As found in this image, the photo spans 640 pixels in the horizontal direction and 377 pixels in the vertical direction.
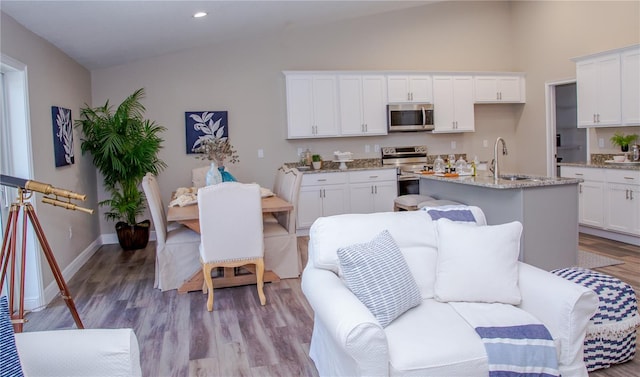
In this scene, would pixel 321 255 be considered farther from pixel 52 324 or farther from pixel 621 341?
pixel 52 324

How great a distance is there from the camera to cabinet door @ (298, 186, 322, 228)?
6566mm

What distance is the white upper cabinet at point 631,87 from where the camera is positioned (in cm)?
548

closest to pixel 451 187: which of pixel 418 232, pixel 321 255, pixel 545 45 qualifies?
pixel 418 232

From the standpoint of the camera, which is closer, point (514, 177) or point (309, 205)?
point (514, 177)

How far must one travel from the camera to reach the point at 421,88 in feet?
23.3

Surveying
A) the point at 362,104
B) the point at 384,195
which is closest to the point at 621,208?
the point at 384,195

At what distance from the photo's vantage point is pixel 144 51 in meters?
5.91

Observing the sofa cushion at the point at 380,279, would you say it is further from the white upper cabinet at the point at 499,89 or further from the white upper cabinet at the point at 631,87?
the white upper cabinet at the point at 499,89

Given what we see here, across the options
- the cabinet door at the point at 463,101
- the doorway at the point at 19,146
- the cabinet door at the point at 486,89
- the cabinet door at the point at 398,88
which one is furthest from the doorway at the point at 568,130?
the doorway at the point at 19,146

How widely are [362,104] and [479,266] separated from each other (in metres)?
4.74

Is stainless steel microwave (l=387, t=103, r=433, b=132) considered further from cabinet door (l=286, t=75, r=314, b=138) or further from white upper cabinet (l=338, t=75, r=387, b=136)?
cabinet door (l=286, t=75, r=314, b=138)

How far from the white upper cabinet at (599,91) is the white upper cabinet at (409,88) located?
1.93m

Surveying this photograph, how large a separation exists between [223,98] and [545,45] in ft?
15.3

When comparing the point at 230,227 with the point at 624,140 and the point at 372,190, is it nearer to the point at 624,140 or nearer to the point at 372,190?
the point at 372,190
